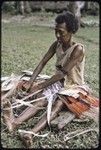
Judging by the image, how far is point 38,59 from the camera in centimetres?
937

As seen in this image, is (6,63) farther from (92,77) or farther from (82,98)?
(82,98)

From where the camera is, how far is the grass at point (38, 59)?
4586 mm

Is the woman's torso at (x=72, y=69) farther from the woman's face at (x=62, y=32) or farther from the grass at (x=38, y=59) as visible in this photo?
the grass at (x=38, y=59)

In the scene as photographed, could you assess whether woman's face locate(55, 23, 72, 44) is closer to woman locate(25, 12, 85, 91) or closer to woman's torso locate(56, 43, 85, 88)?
woman locate(25, 12, 85, 91)

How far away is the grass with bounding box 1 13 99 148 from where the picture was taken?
4.59 metres

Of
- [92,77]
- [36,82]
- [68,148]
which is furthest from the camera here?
[92,77]

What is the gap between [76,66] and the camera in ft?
16.5

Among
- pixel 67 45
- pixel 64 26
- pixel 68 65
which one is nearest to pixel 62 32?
pixel 64 26

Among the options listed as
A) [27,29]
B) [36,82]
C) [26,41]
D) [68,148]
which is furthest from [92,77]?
[27,29]

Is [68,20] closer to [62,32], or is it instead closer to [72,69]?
[62,32]

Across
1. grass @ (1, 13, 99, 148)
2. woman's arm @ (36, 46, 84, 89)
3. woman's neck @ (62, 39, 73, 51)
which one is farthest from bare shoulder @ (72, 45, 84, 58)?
grass @ (1, 13, 99, 148)

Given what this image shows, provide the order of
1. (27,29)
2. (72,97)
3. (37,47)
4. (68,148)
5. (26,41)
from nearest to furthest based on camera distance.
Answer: (68,148) → (72,97) → (37,47) → (26,41) → (27,29)

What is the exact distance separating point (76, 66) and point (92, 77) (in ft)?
9.18

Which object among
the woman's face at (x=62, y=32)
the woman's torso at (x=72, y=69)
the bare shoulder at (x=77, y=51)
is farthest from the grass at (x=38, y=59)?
the woman's face at (x=62, y=32)
